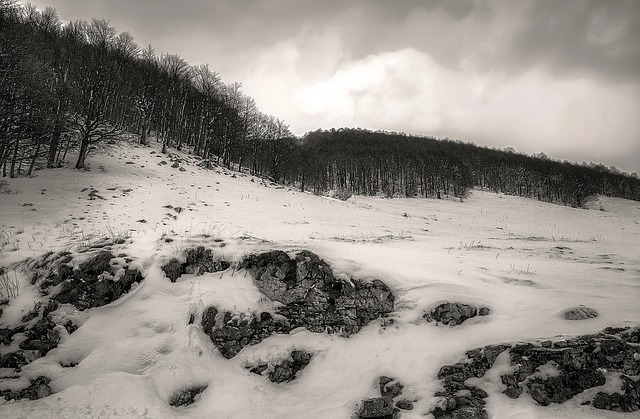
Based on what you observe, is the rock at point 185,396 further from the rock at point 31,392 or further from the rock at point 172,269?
the rock at point 172,269

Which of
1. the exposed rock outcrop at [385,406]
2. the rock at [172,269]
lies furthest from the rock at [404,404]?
the rock at [172,269]

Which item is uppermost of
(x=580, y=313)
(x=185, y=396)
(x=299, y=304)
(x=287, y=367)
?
(x=580, y=313)

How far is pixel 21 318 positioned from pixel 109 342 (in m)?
1.96

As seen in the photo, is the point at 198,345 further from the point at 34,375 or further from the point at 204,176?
the point at 204,176

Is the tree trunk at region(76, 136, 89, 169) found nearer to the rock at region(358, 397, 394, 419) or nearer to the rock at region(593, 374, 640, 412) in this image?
the rock at region(358, 397, 394, 419)

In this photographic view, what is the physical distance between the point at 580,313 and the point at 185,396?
6.96 metres

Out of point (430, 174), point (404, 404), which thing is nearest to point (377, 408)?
point (404, 404)

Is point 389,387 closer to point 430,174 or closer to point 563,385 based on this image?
point 563,385

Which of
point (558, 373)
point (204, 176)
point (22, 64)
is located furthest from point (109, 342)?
point (204, 176)

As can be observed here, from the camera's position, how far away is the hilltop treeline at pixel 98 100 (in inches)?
574

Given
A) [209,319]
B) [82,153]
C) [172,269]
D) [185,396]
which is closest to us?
[185,396]

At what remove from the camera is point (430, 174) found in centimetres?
7431

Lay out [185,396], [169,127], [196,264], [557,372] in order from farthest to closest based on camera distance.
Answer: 1. [169,127]
2. [196,264]
3. [185,396]
4. [557,372]

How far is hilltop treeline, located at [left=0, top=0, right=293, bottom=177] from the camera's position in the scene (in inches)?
574
